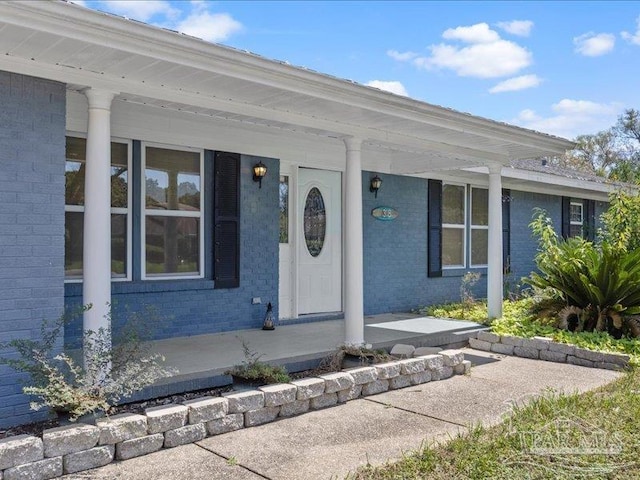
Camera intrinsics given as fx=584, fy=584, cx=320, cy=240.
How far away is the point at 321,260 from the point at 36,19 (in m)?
5.46

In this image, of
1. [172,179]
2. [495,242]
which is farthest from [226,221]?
[495,242]

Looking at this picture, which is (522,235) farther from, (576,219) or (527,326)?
(527,326)

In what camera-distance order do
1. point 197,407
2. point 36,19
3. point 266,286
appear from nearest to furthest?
1. point 36,19
2. point 197,407
3. point 266,286

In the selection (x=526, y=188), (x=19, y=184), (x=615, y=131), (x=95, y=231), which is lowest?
(x=95, y=231)

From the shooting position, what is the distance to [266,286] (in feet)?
24.9

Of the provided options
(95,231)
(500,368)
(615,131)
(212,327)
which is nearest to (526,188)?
(500,368)

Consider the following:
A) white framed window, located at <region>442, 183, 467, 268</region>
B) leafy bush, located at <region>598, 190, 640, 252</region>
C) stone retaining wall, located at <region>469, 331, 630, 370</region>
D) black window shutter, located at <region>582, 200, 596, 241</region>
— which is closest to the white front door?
stone retaining wall, located at <region>469, 331, 630, 370</region>

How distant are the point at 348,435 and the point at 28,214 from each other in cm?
279

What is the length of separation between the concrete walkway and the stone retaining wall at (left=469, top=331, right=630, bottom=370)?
18.5 inches

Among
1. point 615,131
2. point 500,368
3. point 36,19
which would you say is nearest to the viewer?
point 36,19

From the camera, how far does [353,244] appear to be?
20.4ft

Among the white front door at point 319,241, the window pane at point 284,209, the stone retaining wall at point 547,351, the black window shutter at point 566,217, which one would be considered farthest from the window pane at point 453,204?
the black window shutter at point 566,217

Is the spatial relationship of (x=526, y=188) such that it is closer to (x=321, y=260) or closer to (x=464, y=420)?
(x=321, y=260)

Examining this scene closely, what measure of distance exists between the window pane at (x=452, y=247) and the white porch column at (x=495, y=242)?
215 centimetres
